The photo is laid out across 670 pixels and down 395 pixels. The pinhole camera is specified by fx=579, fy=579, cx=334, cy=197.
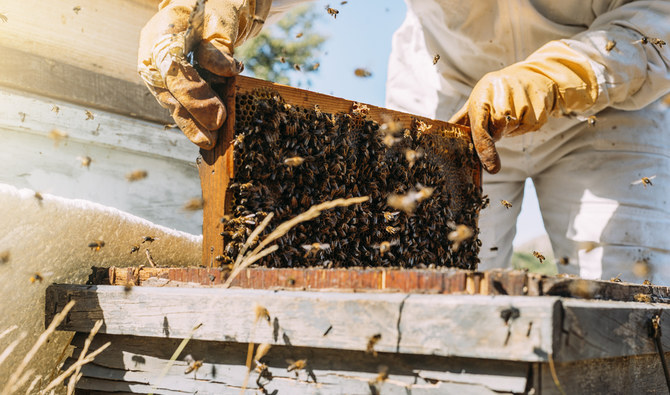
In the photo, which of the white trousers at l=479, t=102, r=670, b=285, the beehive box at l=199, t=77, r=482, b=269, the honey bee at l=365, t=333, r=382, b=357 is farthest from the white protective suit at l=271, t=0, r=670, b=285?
the honey bee at l=365, t=333, r=382, b=357

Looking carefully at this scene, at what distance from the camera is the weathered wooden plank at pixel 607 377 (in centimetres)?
143

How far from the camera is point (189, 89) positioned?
2252 mm

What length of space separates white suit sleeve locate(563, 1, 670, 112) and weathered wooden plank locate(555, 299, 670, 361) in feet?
5.98

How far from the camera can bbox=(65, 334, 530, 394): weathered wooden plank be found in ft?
4.75

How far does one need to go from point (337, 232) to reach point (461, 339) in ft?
4.00

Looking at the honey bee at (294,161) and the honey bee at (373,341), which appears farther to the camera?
the honey bee at (294,161)

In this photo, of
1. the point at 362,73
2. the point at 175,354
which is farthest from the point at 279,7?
the point at 175,354

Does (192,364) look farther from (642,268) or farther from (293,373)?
(642,268)

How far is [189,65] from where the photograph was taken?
2277 mm

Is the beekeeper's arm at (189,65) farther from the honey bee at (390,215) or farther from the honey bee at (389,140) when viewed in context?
the honey bee at (390,215)

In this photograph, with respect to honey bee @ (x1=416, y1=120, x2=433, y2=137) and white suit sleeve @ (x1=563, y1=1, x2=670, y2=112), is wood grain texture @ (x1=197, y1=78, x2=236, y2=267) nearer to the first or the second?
honey bee @ (x1=416, y1=120, x2=433, y2=137)

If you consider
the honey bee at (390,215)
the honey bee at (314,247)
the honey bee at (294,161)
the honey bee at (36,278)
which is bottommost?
the honey bee at (36,278)

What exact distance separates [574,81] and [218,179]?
2.07 m

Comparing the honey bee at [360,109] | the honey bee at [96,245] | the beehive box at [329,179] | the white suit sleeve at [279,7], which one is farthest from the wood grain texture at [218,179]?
the white suit sleeve at [279,7]
